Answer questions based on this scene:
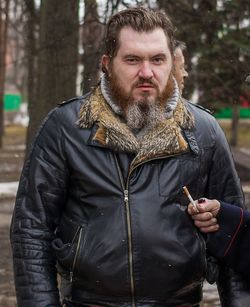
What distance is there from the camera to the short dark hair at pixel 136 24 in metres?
2.50

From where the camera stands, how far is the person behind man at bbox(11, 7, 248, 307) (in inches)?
95.3

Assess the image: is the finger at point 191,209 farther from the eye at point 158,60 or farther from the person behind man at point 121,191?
the eye at point 158,60

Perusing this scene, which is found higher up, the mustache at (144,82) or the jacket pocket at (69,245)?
the mustache at (144,82)

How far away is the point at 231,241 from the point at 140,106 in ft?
1.94

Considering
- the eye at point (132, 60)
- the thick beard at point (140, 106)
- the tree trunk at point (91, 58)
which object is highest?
the eye at point (132, 60)

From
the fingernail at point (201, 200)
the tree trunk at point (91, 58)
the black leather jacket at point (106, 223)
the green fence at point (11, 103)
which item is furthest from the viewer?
the green fence at point (11, 103)

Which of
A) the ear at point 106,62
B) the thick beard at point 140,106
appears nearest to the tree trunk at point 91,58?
the ear at point 106,62

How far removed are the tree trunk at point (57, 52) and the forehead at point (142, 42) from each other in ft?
18.2

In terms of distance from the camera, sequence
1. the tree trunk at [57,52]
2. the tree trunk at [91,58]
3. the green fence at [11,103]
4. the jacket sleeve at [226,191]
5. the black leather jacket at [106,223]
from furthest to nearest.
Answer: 1. the green fence at [11,103]
2. the tree trunk at [57,52]
3. the tree trunk at [91,58]
4. the jacket sleeve at [226,191]
5. the black leather jacket at [106,223]

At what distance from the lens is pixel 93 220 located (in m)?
2.46

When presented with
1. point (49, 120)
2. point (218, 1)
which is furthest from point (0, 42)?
point (49, 120)

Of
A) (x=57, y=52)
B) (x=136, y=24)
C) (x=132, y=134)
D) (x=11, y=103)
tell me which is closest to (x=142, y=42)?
(x=136, y=24)

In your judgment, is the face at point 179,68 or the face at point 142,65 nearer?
the face at point 142,65

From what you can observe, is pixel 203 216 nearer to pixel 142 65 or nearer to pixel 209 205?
pixel 209 205
